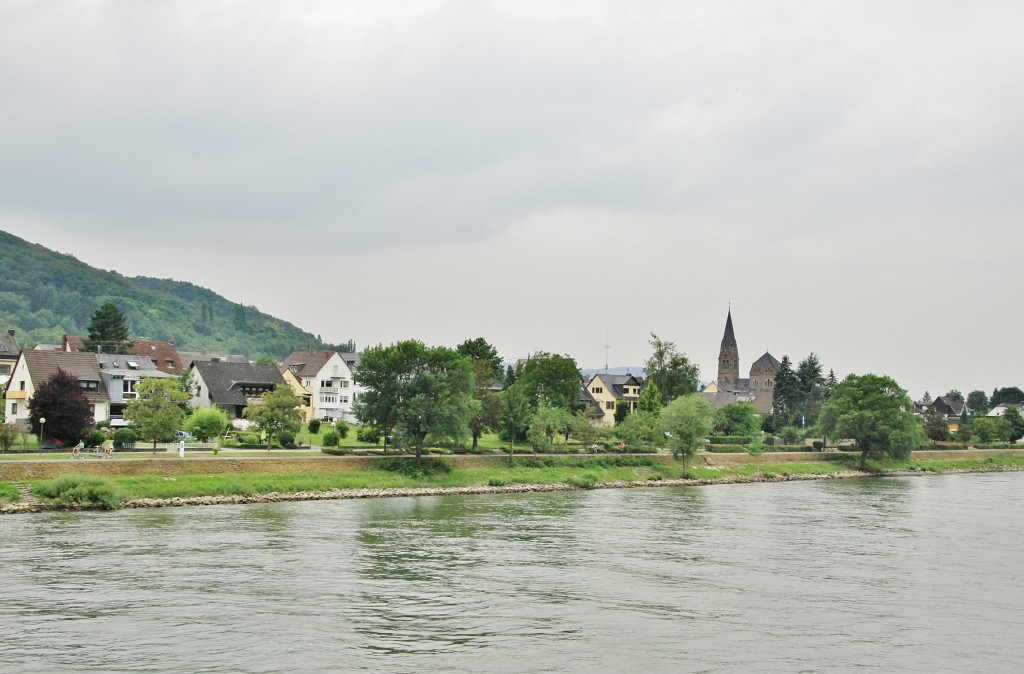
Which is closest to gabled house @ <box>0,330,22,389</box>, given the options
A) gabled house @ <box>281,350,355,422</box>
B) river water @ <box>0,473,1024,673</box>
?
gabled house @ <box>281,350,355,422</box>

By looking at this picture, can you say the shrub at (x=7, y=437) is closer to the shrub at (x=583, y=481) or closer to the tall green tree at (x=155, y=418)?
the tall green tree at (x=155, y=418)

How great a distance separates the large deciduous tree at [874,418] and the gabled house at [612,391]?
1984 inches

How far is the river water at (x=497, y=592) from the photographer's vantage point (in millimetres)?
24297

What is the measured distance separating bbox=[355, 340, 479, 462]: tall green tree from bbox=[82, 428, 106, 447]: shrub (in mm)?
17825

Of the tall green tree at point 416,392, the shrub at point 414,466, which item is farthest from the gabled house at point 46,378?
the shrub at point 414,466

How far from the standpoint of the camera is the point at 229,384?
3974 inches

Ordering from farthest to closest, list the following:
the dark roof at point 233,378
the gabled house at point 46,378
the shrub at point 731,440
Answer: the shrub at point 731,440, the dark roof at point 233,378, the gabled house at point 46,378

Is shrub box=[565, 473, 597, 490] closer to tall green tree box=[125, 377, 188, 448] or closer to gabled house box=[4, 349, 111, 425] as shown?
tall green tree box=[125, 377, 188, 448]

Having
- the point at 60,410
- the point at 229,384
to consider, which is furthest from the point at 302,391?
the point at 60,410

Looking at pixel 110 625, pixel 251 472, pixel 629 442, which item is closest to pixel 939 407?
pixel 629 442

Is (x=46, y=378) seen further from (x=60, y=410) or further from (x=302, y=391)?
(x=302, y=391)

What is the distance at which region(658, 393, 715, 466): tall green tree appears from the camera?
274 feet

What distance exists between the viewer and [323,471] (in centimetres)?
6322

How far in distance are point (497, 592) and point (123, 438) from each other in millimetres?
42978
